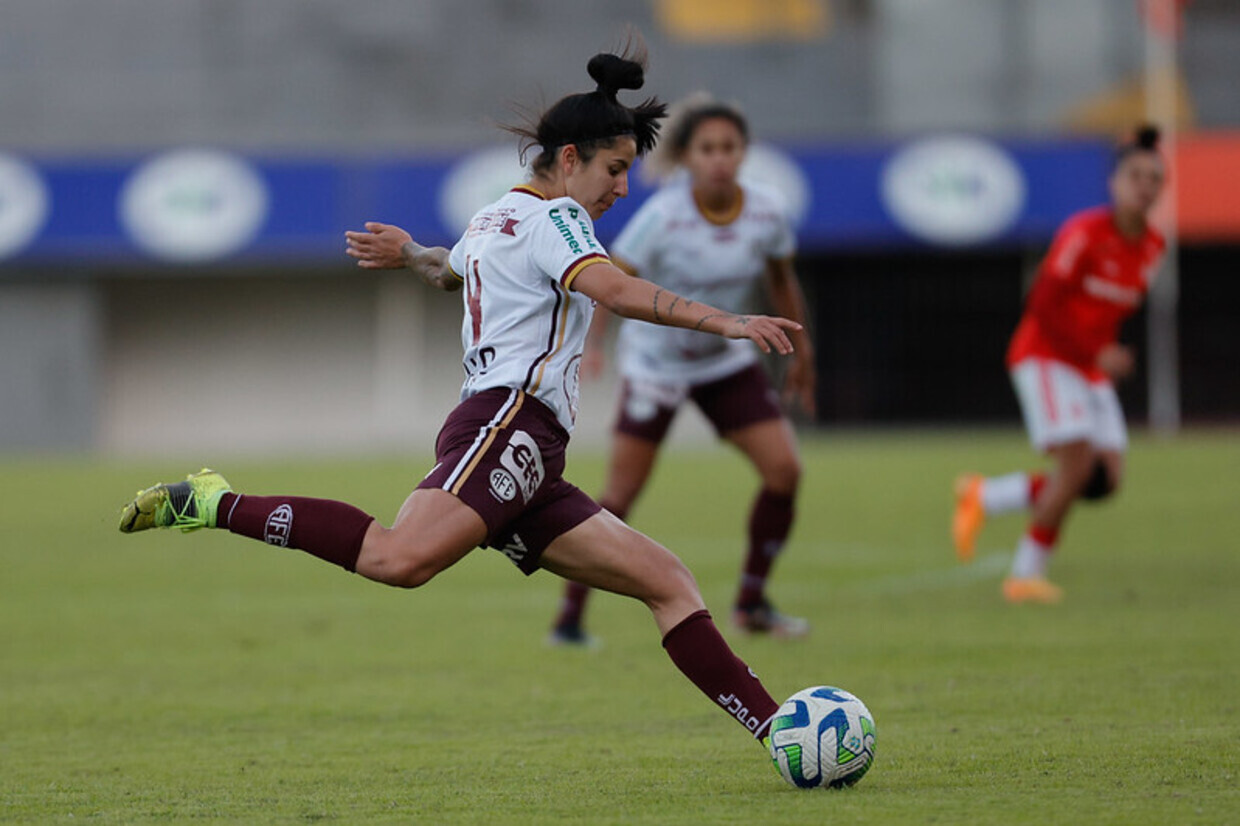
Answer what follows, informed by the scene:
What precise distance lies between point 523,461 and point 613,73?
1.17 m

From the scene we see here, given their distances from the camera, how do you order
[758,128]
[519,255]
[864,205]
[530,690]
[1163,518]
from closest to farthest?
1. [519,255]
2. [530,690]
3. [1163,518]
4. [864,205]
5. [758,128]

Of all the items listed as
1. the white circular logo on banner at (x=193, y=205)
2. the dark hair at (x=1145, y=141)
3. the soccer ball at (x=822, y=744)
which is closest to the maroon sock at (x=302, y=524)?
the soccer ball at (x=822, y=744)

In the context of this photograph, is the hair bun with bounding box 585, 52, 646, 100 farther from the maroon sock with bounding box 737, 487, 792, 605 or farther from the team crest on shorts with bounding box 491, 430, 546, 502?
the maroon sock with bounding box 737, 487, 792, 605

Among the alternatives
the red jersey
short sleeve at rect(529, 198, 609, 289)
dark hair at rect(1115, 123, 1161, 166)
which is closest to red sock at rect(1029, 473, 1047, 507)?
the red jersey

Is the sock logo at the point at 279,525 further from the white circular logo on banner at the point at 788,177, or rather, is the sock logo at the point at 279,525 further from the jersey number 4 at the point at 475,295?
the white circular logo on banner at the point at 788,177

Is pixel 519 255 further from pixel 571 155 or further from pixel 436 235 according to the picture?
pixel 436 235

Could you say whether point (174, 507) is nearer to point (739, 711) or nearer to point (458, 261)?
point (458, 261)

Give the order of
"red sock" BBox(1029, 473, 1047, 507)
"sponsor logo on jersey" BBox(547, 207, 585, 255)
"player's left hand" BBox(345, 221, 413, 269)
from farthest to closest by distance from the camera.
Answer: "red sock" BBox(1029, 473, 1047, 507), "player's left hand" BBox(345, 221, 413, 269), "sponsor logo on jersey" BBox(547, 207, 585, 255)

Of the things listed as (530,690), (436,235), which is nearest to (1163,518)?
(530,690)

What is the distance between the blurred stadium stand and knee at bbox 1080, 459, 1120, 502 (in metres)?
19.4

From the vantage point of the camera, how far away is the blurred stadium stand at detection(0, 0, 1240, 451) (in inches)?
1197

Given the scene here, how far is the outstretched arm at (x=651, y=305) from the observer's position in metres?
5.09

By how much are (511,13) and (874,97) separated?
6222mm

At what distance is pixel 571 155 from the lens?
18.6 ft
